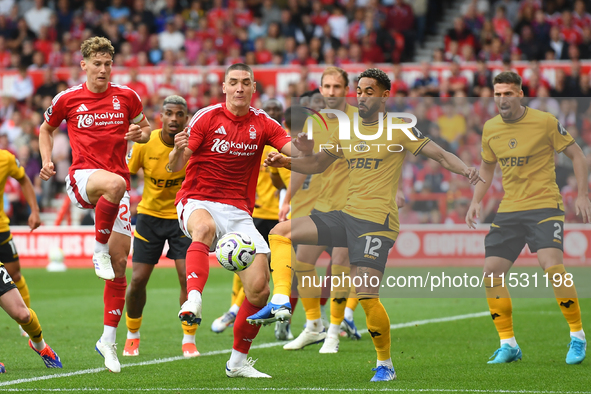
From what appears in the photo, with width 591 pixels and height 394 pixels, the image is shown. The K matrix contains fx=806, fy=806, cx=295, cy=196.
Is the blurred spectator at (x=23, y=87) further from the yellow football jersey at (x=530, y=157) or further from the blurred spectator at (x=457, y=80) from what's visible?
the yellow football jersey at (x=530, y=157)

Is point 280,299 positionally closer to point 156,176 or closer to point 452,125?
point 156,176

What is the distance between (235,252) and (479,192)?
9.04ft

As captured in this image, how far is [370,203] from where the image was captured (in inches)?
266

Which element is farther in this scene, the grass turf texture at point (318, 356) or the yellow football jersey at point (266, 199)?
the yellow football jersey at point (266, 199)

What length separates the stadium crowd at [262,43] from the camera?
60.4 feet

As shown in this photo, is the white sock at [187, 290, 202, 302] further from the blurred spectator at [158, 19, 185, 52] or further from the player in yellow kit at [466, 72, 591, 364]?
the blurred spectator at [158, 19, 185, 52]

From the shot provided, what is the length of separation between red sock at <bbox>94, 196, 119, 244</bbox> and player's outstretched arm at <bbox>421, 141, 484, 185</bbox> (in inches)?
107

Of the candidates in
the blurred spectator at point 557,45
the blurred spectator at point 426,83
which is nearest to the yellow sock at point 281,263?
the blurred spectator at point 426,83

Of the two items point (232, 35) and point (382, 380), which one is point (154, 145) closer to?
point (382, 380)

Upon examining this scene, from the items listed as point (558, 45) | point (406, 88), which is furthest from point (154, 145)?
point (558, 45)

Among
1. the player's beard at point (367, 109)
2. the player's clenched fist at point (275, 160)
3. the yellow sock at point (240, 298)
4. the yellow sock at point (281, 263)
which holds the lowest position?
the yellow sock at point (240, 298)

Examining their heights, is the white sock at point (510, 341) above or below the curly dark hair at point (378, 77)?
below

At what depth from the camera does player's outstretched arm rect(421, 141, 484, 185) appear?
648cm

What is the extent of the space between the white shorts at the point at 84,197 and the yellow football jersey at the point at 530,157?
3.50 metres
